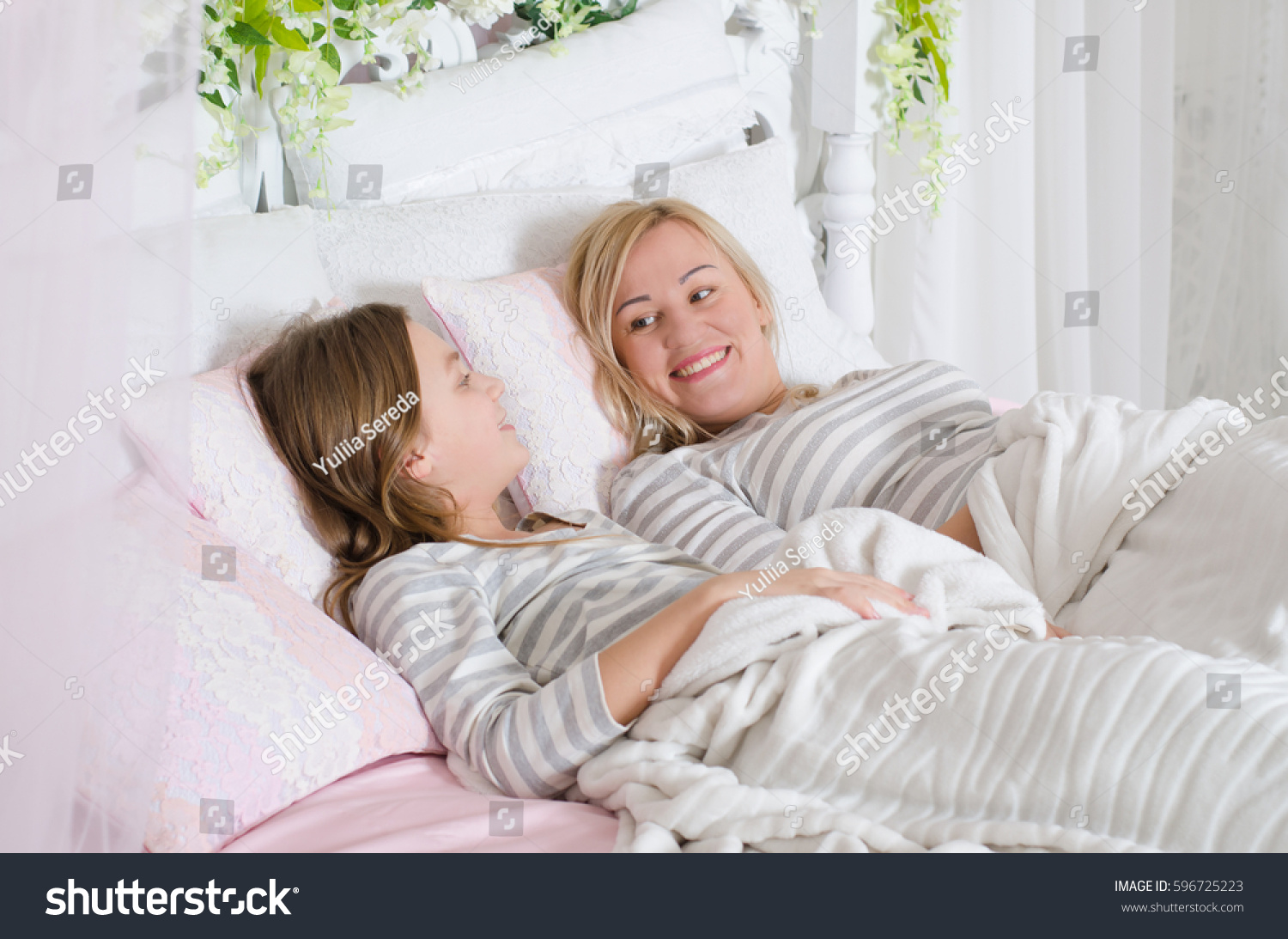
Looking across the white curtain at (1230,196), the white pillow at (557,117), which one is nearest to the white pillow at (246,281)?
the white pillow at (557,117)

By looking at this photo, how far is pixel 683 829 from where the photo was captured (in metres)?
0.79

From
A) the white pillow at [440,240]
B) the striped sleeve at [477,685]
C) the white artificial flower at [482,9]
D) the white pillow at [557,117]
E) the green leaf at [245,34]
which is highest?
the white artificial flower at [482,9]

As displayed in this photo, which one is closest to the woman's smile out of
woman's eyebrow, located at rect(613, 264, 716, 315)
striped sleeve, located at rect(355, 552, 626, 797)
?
woman's eyebrow, located at rect(613, 264, 716, 315)

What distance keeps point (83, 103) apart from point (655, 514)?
81cm

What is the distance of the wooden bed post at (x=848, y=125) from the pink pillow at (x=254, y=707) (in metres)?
1.38

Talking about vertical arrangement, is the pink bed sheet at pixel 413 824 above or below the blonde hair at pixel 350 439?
below

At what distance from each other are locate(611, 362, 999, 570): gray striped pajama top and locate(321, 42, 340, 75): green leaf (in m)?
0.68

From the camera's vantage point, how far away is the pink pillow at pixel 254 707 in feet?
2.77

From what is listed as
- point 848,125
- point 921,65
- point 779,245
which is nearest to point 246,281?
point 779,245

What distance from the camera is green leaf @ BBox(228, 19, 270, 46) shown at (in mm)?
1385

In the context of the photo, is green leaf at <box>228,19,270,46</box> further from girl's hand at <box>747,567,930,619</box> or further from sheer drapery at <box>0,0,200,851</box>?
girl's hand at <box>747,567,930,619</box>

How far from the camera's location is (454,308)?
1372 mm

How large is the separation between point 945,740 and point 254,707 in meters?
0.56

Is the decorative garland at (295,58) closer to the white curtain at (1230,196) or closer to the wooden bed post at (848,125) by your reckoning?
the wooden bed post at (848,125)
